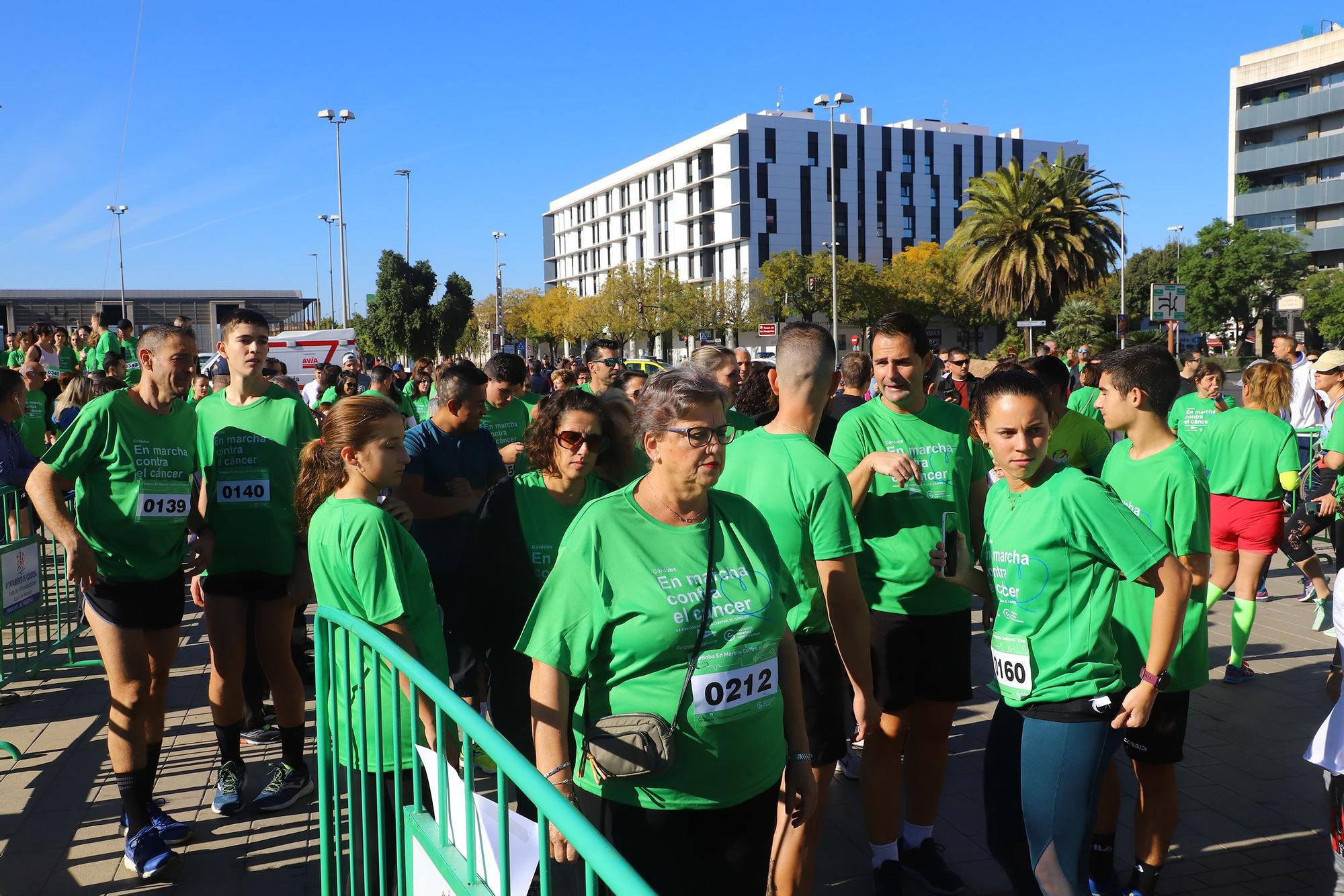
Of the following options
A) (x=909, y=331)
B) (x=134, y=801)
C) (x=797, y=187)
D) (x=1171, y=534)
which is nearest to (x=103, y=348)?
(x=134, y=801)

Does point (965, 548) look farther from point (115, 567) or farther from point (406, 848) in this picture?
point (115, 567)

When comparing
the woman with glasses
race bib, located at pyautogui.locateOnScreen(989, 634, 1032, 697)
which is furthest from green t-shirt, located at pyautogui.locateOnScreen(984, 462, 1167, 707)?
the woman with glasses

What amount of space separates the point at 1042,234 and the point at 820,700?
152 ft

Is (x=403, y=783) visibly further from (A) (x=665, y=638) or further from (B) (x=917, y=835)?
(B) (x=917, y=835)

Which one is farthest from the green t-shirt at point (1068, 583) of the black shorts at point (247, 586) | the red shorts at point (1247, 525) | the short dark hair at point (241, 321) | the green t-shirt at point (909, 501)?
the red shorts at point (1247, 525)

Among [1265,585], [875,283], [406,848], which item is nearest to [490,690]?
[406,848]

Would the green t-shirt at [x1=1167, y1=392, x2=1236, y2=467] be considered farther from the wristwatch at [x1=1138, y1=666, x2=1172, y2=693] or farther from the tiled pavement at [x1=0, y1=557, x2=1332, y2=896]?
the wristwatch at [x1=1138, y1=666, x2=1172, y2=693]

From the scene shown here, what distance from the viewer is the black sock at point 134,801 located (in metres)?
4.13

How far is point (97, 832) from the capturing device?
4.57m

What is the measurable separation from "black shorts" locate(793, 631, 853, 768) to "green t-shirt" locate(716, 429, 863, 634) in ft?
0.49

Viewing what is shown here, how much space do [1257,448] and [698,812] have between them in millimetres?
5719

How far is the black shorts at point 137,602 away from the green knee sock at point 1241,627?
6041mm

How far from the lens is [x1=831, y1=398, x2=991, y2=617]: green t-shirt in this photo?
3834 millimetres

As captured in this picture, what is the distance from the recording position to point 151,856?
405 cm
